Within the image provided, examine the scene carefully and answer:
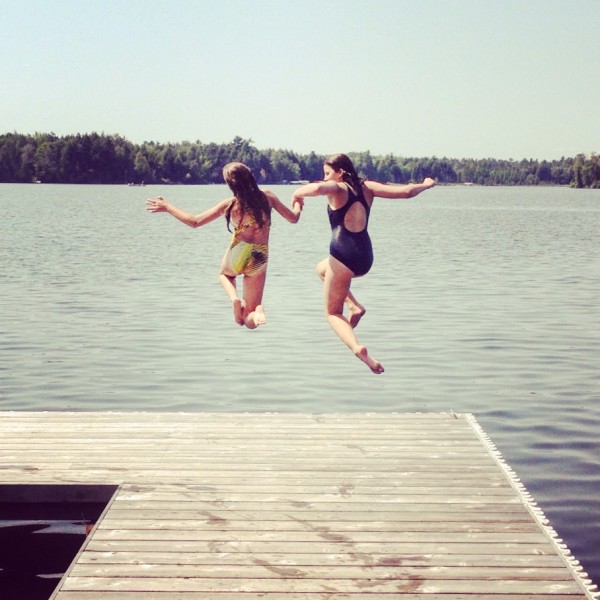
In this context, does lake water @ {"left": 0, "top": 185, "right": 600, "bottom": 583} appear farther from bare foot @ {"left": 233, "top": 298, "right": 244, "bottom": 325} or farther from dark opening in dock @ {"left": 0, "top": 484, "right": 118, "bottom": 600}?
bare foot @ {"left": 233, "top": 298, "right": 244, "bottom": 325}

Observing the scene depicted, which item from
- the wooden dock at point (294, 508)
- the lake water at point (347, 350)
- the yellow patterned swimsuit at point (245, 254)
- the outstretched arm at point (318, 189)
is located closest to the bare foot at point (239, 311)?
the yellow patterned swimsuit at point (245, 254)

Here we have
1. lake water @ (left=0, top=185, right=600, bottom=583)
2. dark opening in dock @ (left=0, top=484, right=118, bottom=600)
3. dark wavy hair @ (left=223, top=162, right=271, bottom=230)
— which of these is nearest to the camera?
dark wavy hair @ (left=223, top=162, right=271, bottom=230)

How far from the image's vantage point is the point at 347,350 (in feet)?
110

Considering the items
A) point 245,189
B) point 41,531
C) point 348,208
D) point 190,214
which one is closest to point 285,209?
point 245,189

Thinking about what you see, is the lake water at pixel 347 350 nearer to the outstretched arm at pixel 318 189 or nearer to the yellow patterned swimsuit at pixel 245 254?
the yellow patterned swimsuit at pixel 245 254

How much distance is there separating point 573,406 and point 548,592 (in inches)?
590

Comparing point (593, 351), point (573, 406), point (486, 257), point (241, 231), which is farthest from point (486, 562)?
point (486, 257)

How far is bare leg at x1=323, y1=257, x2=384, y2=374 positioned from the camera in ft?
25.7

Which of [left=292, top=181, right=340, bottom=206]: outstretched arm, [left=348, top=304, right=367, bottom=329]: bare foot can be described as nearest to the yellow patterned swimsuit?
[left=348, top=304, right=367, bottom=329]: bare foot

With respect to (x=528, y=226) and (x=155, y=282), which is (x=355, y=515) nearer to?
(x=155, y=282)

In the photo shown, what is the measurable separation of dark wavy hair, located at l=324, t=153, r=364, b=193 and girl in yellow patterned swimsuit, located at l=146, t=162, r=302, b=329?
0.60m

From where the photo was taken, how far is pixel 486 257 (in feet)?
243

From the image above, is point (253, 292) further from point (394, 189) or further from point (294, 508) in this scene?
point (294, 508)

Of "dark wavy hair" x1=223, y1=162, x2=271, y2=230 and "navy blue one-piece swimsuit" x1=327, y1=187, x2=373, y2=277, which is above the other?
"dark wavy hair" x1=223, y1=162, x2=271, y2=230
